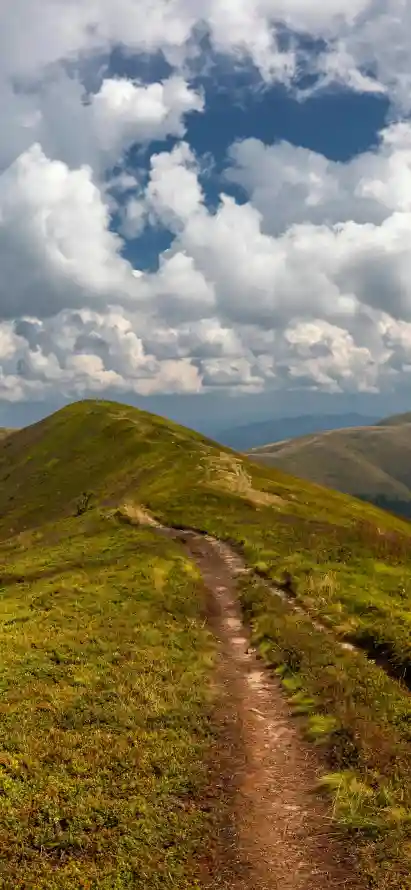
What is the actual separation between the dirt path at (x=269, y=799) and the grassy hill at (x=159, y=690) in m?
0.64

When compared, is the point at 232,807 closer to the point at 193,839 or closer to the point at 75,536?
the point at 193,839

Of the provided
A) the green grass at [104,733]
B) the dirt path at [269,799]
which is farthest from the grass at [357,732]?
the green grass at [104,733]

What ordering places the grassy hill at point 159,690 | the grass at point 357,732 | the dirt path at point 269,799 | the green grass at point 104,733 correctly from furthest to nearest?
1. the grassy hill at point 159,690
2. the grass at point 357,732
3. the green grass at point 104,733
4. the dirt path at point 269,799

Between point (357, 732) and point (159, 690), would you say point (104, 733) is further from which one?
point (357, 732)

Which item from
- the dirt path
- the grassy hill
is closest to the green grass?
the grassy hill

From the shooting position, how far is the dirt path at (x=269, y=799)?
13.5 m

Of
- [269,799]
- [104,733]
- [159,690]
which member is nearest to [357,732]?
[269,799]

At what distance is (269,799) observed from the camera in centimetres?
1622

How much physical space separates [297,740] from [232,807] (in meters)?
3.97

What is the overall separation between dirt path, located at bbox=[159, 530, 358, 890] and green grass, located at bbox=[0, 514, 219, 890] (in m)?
0.86

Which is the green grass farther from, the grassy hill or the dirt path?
the dirt path

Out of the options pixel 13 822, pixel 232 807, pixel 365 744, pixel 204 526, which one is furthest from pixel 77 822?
pixel 204 526

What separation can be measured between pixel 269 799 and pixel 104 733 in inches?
238

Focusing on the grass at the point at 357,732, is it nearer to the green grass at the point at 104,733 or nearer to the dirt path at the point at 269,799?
the dirt path at the point at 269,799
